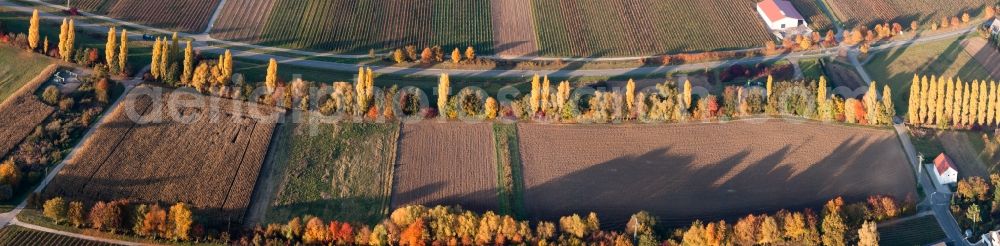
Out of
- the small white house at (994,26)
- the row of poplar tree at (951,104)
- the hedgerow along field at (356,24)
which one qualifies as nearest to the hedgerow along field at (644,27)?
the hedgerow along field at (356,24)

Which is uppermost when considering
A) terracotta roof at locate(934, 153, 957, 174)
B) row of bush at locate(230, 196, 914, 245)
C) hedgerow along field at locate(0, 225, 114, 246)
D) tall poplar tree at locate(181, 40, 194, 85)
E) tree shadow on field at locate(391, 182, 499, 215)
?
tall poplar tree at locate(181, 40, 194, 85)

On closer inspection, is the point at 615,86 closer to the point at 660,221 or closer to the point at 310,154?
the point at 660,221

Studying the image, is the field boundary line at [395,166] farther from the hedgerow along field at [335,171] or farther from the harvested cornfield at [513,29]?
the harvested cornfield at [513,29]

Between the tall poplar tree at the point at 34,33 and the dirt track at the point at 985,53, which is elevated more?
the tall poplar tree at the point at 34,33

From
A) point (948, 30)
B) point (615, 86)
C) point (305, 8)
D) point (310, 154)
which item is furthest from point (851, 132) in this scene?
point (305, 8)

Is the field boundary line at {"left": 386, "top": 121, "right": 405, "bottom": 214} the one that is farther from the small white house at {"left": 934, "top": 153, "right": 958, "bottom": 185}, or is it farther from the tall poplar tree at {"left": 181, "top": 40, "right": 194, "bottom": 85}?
the small white house at {"left": 934, "top": 153, "right": 958, "bottom": 185}

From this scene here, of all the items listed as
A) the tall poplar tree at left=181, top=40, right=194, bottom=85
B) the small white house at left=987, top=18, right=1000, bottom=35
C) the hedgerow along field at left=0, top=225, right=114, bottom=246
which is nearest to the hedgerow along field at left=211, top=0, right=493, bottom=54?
the tall poplar tree at left=181, top=40, right=194, bottom=85

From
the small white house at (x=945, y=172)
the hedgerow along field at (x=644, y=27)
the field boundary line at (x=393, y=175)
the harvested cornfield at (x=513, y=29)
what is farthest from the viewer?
the hedgerow along field at (x=644, y=27)
